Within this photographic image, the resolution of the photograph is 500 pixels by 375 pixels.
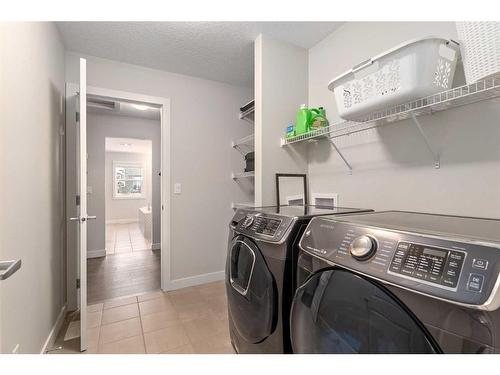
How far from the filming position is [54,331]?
1706 mm

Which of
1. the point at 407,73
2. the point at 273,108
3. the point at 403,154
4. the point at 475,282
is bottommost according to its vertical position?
the point at 475,282

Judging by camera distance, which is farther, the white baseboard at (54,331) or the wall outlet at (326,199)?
the wall outlet at (326,199)

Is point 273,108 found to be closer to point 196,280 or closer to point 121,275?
point 196,280

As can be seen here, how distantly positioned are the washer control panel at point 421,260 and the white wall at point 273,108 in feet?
3.63

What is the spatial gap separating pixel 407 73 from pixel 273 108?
3.38ft

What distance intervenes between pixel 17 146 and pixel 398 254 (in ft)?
5.24

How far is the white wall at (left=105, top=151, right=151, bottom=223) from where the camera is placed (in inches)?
292

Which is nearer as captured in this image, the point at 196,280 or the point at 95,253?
the point at 196,280

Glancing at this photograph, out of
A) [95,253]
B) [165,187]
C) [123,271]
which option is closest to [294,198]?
[165,187]

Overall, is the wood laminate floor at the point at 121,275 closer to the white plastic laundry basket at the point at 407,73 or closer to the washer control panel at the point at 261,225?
the washer control panel at the point at 261,225

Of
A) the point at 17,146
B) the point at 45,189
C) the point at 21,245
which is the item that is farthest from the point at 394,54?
the point at 45,189

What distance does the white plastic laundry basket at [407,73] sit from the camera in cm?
96

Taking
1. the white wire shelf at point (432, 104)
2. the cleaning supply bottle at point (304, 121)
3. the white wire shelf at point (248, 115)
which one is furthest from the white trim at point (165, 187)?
the white wire shelf at point (432, 104)
